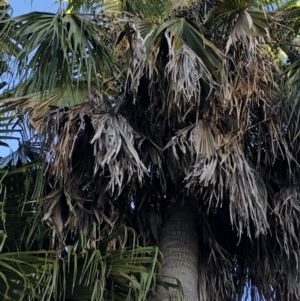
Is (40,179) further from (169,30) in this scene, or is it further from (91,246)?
(169,30)

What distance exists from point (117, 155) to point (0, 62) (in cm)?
115

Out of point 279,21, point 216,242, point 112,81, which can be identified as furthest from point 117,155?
point 279,21

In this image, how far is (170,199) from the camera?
6590mm

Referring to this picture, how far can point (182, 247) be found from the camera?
632cm

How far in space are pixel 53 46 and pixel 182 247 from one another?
6.11ft

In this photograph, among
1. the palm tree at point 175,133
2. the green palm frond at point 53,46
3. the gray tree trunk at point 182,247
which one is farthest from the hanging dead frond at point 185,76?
the gray tree trunk at point 182,247

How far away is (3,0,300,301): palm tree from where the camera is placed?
589cm

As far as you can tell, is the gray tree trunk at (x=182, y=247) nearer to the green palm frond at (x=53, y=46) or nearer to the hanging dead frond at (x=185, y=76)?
the hanging dead frond at (x=185, y=76)

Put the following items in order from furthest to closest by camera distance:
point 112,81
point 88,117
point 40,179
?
point 112,81
point 88,117
point 40,179

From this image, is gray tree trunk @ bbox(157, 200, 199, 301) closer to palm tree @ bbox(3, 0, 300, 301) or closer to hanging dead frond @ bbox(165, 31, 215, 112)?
palm tree @ bbox(3, 0, 300, 301)

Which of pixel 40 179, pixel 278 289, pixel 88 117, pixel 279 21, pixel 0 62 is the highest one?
pixel 279 21

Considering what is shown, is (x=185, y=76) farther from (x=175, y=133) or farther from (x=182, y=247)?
(x=182, y=247)

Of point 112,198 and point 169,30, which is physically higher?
point 169,30

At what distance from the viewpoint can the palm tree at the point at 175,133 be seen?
5895 mm
